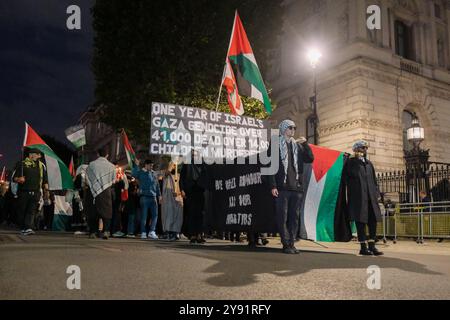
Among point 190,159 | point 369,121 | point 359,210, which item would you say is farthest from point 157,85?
point 359,210

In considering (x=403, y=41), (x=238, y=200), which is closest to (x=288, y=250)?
(x=238, y=200)

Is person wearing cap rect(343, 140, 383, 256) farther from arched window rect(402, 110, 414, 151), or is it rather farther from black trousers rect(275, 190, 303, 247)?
arched window rect(402, 110, 414, 151)

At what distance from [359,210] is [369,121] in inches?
682

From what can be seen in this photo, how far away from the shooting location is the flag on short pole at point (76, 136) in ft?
47.6

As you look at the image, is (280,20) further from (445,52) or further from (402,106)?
(445,52)

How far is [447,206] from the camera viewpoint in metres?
12.8

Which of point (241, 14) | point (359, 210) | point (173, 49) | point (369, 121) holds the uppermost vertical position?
point (241, 14)

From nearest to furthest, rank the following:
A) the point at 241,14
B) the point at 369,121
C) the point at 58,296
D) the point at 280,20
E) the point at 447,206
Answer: the point at 58,296
the point at 447,206
the point at 241,14
the point at 280,20
the point at 369,121

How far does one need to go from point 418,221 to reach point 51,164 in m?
10.9

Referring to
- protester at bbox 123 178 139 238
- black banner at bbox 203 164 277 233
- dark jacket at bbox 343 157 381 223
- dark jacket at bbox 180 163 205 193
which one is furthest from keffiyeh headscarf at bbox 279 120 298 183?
protester at bbox 123 178 139 238

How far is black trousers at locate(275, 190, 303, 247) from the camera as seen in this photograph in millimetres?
7043

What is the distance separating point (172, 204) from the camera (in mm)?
11648

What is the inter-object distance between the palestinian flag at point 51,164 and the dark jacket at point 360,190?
27.7 feet

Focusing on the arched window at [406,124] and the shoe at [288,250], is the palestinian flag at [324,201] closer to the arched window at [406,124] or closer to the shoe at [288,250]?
the shoe at [288,250]
